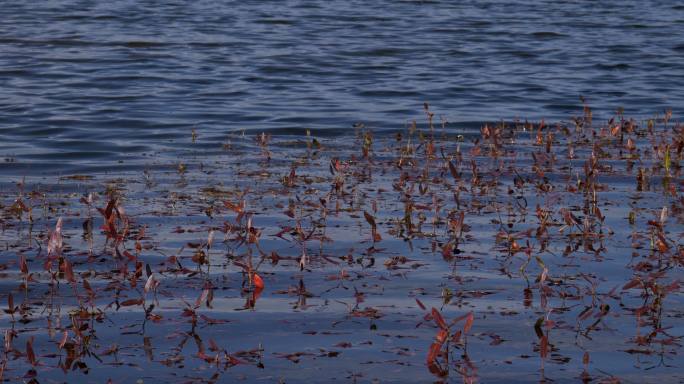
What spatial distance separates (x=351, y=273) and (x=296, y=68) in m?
13.0

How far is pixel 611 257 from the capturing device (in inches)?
309

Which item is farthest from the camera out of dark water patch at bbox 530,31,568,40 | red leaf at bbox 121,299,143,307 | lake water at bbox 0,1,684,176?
dark water patch at bbox 530,31,568,40

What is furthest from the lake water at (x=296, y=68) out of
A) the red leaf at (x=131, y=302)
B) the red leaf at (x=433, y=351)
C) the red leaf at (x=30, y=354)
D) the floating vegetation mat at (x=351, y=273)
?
the red leaf at (x=433, y=351)

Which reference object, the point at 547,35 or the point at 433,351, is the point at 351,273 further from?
the point at 547,35

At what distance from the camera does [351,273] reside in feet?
24.4

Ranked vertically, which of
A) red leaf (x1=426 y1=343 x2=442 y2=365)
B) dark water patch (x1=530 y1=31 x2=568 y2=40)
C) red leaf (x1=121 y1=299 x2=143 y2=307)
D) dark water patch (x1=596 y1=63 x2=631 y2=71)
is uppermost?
red leaf (x1=426 y1=343 x2=442 y2=365)


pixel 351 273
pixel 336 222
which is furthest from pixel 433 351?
pixel 336 222

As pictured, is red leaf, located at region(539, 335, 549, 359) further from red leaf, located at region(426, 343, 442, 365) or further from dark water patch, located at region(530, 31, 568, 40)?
dark water patch, located at region(530, 31, 568, 40)

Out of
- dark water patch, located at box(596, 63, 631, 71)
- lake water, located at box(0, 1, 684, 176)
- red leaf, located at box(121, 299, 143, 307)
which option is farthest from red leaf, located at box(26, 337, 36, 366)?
dark water patch, located at box(596, 63, 631, 71)

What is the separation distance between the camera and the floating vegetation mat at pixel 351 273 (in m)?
5.82

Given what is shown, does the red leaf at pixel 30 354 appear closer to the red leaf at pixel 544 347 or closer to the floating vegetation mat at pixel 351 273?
the floating vegetation mat at pixel 351 273

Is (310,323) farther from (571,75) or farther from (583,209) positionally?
(571,75)

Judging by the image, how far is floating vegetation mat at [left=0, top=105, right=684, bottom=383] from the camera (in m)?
5.82

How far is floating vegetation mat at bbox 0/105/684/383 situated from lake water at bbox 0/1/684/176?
259 cm
